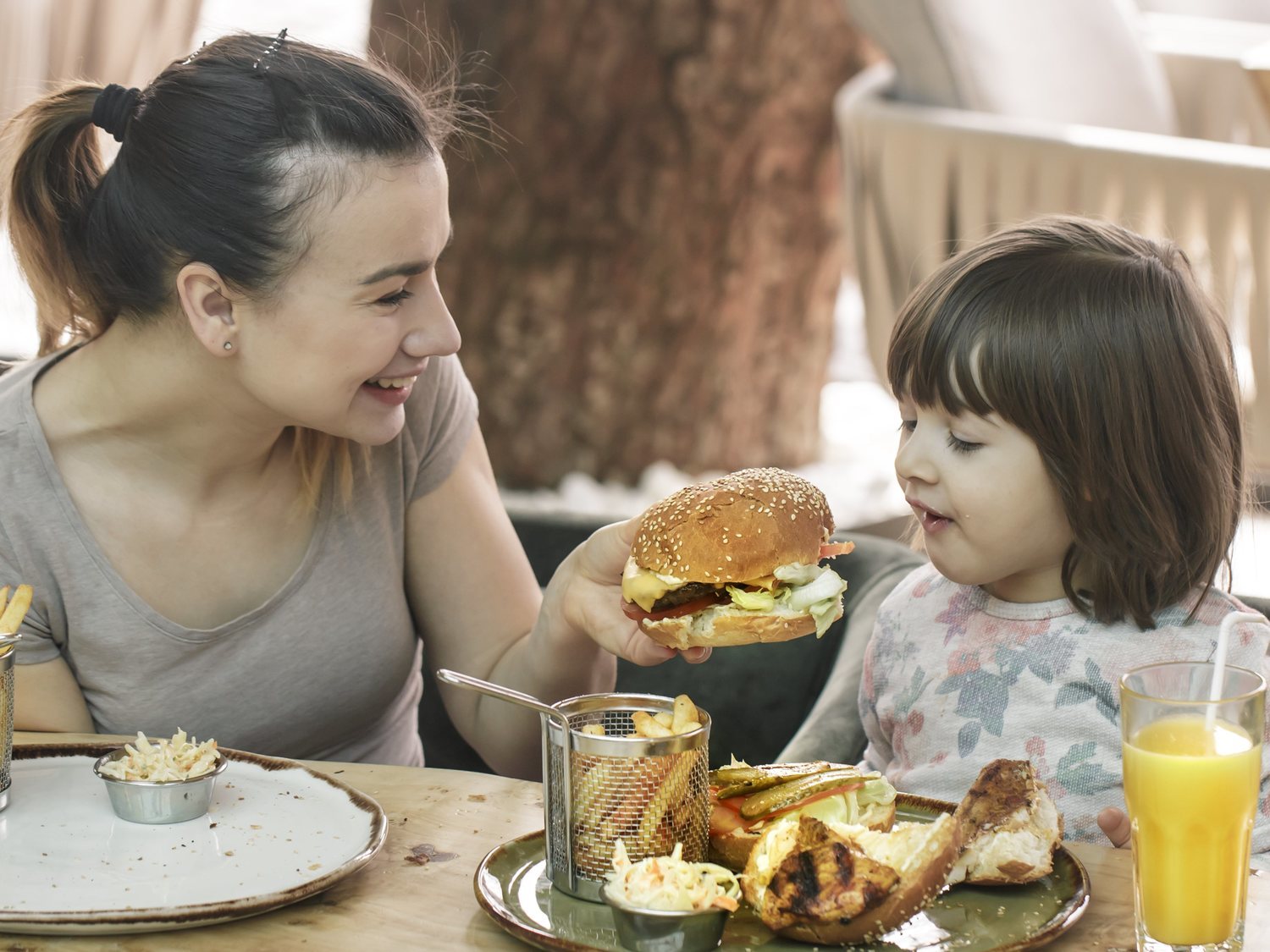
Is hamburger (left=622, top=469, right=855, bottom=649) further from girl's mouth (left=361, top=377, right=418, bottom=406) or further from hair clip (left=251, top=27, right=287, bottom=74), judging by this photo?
hair clip (left=251, top=27, right=287, bottom=74)

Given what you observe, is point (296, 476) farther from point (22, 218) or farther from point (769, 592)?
point (769, 592)

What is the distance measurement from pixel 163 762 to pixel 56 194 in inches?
31.7

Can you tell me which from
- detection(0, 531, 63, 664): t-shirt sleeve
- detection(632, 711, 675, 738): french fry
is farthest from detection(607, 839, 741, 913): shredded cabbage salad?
detection(0, 531, 63, 664): t-shirt sleeve

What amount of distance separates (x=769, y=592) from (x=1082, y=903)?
17.7 inches

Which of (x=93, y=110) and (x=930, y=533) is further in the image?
(x=93, y=110)

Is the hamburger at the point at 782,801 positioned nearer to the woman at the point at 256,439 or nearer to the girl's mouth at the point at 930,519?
the woman at the point at 256,439

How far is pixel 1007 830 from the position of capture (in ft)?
3.68

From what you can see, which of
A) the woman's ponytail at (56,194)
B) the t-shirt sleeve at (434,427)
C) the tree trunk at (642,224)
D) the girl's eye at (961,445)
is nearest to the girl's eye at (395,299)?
the t-shirt sleeve at (434,427)

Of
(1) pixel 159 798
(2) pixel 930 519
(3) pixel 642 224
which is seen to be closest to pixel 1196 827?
(2) pixel 930 519

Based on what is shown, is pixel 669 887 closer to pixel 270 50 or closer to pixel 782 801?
pixel 782 801

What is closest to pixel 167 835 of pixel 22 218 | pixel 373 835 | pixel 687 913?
pixel 373 835

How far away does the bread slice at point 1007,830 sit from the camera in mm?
1112

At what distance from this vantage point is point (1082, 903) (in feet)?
3.56

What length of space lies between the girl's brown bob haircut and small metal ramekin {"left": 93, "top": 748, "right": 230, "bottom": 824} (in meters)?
0.83
